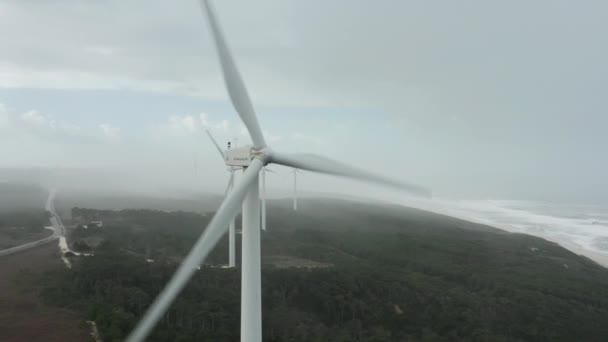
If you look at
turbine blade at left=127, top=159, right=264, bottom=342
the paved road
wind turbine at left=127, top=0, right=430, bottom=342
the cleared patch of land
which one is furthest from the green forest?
turbine blade at left=127, top=159, right=264, bottom=342

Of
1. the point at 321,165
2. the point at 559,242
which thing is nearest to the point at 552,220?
the point at 559,242

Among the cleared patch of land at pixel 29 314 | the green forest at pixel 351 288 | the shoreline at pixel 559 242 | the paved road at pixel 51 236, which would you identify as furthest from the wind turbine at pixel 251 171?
the shoreline at pixel 559 242

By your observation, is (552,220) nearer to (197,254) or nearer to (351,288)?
(351,288)

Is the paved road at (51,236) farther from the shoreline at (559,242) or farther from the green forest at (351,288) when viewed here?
the shoreline at (559,242)

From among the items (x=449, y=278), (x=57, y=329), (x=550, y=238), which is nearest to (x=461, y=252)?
(x=449, y=278)

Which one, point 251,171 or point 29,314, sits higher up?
point 251,171
